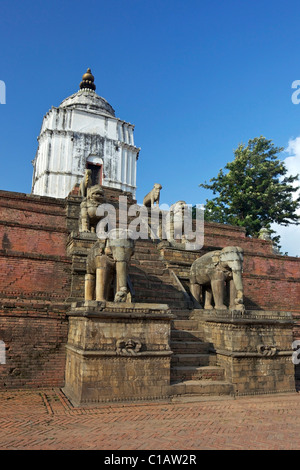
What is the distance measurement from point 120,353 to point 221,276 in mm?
3917

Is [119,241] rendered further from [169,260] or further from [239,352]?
[169,260]

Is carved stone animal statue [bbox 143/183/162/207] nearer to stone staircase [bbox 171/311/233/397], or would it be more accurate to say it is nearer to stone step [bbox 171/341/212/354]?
stone staircase [bbox 171/311/233/397]

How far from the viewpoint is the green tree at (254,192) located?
23703 millimetres

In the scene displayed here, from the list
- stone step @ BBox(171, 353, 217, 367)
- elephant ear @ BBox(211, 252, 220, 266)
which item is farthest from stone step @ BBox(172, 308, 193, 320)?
stone step @ BBox(171, 353, 217, 367)

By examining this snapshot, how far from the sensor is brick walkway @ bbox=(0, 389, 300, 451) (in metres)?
5.12

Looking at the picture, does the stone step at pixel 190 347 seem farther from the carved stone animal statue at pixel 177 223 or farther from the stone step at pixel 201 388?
the carved stone animal statue at pixel 177 223

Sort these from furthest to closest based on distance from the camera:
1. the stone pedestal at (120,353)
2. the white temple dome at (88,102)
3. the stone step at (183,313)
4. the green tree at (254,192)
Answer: the white temple dome at (88,102), the green tree at (254,192), the stone step at (183,313), the stone pedestal at (120,353)

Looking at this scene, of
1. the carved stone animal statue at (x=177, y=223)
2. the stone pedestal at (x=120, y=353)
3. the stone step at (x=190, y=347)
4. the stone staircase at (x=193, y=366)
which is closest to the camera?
the stone pedestal at (x=120, y=353)

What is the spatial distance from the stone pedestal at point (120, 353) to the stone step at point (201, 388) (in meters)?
0.26

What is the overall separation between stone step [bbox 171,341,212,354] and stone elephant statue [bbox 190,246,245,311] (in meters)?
1.19

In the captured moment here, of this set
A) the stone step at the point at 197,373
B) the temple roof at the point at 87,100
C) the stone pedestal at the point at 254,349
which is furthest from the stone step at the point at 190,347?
the temple roof at the point at 87,100

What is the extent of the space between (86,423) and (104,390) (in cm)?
122

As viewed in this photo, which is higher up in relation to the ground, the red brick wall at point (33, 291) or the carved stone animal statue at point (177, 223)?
the carved stone animal statue at point (177, 223)
